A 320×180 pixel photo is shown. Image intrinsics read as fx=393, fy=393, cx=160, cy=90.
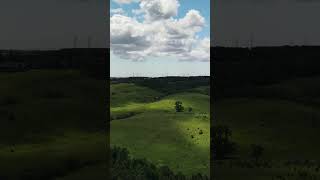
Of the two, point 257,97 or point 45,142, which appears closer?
point 45,142

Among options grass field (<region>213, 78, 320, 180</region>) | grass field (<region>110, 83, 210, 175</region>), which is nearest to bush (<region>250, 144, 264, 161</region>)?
grass field (<region>213, 78, 320, 180</region>)

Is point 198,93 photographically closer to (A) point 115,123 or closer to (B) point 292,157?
(A) point 115,123

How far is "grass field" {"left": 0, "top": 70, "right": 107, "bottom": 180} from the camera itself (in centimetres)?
5847

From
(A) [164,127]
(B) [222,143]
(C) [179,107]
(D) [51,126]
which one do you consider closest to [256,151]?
(B) [222,143]

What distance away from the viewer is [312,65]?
87.8 metres

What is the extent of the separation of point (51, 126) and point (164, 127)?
1561 inches

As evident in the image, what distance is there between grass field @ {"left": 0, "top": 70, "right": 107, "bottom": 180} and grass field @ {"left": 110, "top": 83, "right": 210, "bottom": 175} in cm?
2221

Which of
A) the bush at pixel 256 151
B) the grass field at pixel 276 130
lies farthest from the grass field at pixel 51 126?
the bush at pixel 256 151

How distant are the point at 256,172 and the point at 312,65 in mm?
36303

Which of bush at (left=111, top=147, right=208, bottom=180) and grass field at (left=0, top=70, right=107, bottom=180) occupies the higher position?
grass field at (left=0, top=70, right=107, bottom=180)

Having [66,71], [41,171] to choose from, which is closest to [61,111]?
[66,71]

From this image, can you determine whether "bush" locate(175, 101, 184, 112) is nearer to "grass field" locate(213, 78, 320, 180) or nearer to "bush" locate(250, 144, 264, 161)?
"grass field" locate(213, 78, 320, 180)

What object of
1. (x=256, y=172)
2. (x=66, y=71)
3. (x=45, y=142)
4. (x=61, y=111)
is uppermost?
(x=66, y=71)

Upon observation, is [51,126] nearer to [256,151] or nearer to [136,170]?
[136,170]
